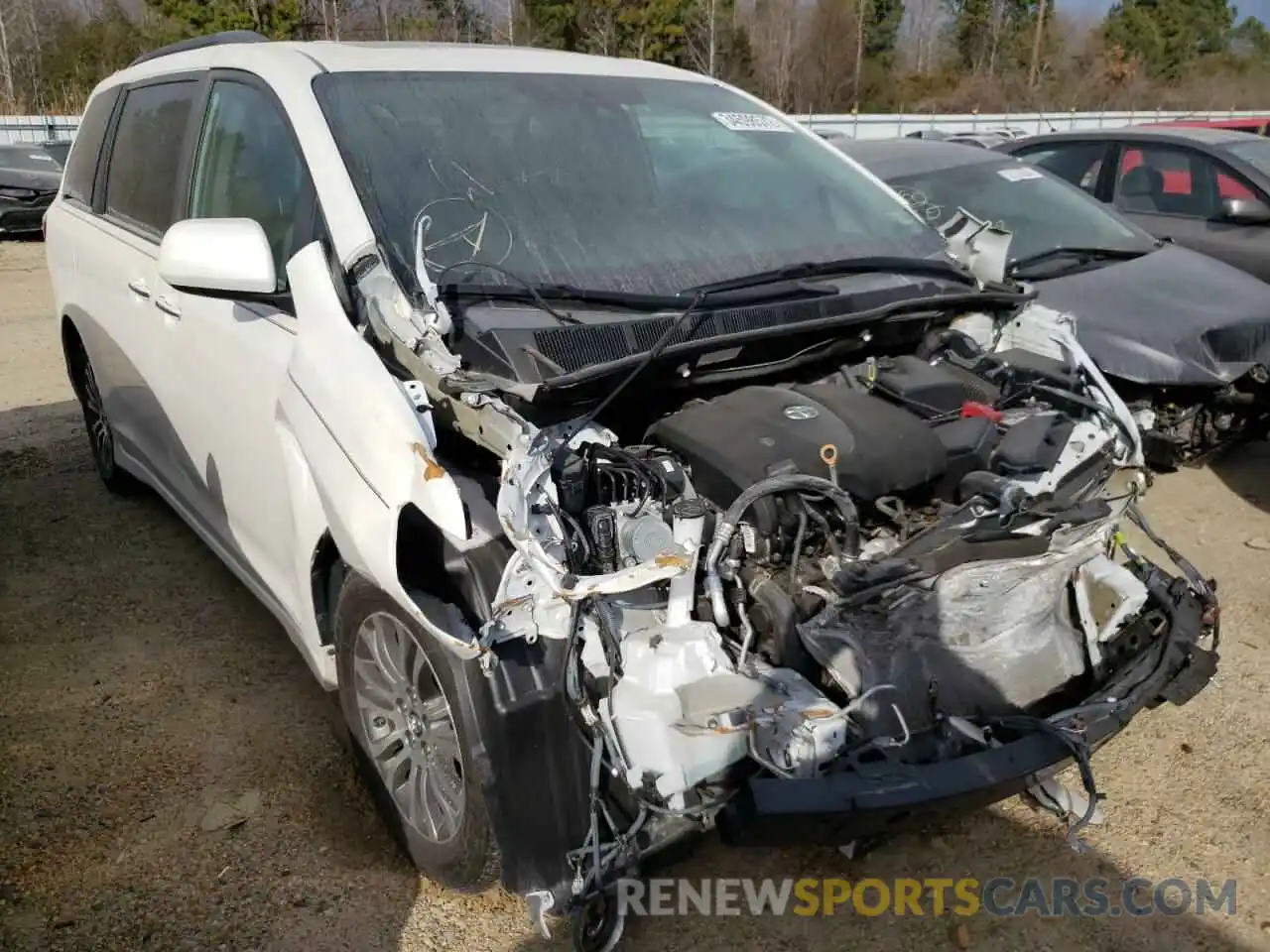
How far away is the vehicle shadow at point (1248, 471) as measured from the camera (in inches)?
196

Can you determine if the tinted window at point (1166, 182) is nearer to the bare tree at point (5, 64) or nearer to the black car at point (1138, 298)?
the black car at point (1138, 298)

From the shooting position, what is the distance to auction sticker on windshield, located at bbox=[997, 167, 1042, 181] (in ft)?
19.4

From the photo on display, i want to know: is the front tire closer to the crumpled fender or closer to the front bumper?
the crumpled fender

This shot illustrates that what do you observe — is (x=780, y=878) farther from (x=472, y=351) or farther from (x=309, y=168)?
(x=309, y=168)

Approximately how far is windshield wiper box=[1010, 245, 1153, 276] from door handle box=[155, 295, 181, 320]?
4.05 metres

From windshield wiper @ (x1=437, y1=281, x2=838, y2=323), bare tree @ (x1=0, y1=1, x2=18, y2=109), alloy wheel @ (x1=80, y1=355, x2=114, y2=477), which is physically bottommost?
alloy wheel @ (x1=80, y1=355, x2=114, y2=477)

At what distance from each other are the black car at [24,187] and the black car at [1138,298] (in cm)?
1284

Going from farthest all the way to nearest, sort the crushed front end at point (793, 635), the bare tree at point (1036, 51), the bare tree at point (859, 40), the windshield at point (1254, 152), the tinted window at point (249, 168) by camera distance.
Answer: the bare tree at point (859, 40) < the bare tree at point (1036, 51) < the windshield at point (1254, 152) < the tinted window at point (249, 168) < the crushed front end at point (793, 635)

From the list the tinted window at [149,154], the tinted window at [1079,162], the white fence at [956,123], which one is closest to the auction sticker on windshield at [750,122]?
the tinted window at [149,154]

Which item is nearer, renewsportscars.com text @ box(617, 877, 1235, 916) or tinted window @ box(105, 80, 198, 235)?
renewsportscars.com text @ box(617, 877, 1235, 916)

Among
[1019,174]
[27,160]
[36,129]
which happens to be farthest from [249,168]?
[36,129]

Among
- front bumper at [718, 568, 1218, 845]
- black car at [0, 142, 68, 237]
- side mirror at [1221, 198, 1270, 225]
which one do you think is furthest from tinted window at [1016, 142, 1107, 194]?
black car at [0, 142, 68, 237]

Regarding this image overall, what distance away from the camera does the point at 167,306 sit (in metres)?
3.33

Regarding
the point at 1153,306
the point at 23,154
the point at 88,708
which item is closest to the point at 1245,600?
the point at 1153,306
